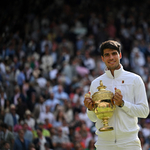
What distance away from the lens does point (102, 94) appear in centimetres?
371

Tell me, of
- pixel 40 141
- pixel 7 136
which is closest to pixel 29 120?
pixel 40 141

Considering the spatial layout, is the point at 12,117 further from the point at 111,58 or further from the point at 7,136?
the point at 111,58

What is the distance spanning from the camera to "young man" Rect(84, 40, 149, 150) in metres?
3.66

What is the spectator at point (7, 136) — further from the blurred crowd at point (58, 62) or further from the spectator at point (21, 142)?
the spectator at point (21, 142)

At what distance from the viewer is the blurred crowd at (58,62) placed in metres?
9.55

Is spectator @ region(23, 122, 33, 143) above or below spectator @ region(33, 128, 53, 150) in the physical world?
above

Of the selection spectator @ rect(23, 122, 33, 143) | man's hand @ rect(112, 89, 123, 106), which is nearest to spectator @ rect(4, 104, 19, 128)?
spectator @ rect(23, 122, 33, 143)

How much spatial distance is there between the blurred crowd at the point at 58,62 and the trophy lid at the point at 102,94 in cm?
416

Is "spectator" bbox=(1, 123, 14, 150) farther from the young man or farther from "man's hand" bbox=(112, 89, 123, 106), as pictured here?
"man's hand" bbox=(112, 89, 123, 106)

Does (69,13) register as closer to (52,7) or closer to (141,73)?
(52,7)

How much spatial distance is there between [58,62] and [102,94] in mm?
10218

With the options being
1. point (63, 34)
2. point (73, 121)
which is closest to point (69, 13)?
point (63, 34)

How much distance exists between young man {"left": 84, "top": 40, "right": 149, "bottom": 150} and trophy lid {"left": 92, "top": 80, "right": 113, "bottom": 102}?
64 millimetres

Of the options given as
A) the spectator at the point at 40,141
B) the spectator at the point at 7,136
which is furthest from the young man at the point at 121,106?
the spectator at the point at 40,141
